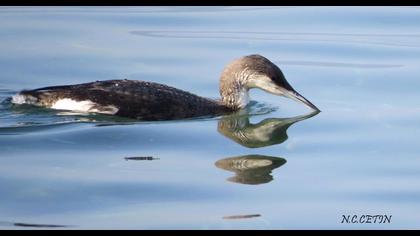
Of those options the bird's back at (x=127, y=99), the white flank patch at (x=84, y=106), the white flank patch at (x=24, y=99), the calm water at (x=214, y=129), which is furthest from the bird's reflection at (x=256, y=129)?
the white flank patch at (x=24, y=99)

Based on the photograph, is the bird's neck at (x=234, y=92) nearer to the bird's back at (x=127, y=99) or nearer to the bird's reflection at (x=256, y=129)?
the bird's reflection at (x=256, y=129)

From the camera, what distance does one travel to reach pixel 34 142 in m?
10.2

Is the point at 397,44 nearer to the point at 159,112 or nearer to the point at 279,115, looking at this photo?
the point at 279,115

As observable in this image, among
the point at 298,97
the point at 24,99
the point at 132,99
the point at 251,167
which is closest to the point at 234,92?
the point at 298,97

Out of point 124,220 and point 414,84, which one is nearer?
point 124,220

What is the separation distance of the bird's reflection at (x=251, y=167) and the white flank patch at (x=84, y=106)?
166cm

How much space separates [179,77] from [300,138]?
9.42 feet

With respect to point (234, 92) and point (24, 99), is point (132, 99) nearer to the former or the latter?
point (24, 99)

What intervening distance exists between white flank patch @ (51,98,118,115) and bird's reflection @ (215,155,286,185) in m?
1.66

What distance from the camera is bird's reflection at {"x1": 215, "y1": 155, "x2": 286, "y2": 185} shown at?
9.22 meters

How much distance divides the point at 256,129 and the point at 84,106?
1.61 m

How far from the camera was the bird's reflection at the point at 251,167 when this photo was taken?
9.22 m

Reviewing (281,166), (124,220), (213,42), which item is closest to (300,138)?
(281,166)

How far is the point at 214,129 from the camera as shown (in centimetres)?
1109
